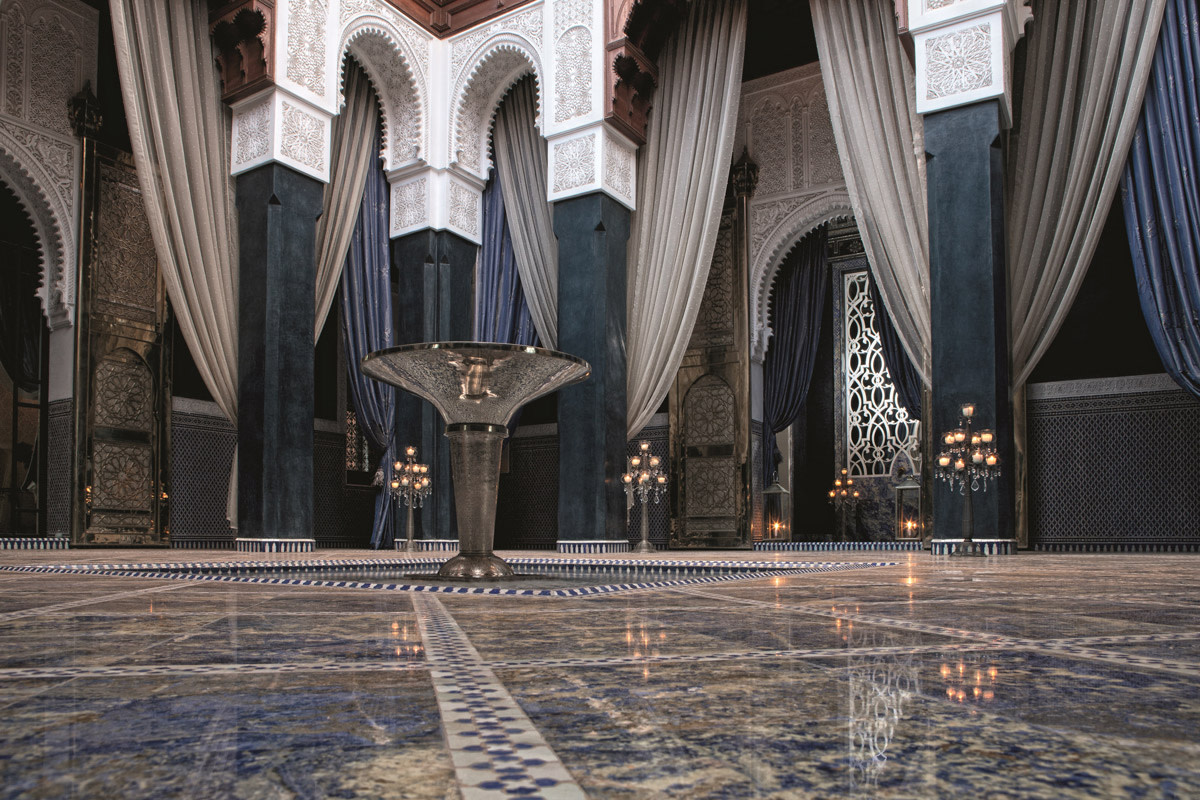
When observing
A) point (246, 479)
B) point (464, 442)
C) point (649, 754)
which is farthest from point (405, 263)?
point (649, 754)

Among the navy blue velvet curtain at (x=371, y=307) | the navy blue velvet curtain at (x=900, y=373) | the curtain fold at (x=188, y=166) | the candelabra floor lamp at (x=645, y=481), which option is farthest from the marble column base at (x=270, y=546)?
the navy blue velvet curtain at (x=900, y=373)

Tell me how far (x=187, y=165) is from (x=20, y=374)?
315cm

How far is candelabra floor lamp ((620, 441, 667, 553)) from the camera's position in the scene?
272 inches

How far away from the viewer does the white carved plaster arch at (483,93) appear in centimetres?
736

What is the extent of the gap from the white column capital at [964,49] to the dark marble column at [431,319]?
3735 mm

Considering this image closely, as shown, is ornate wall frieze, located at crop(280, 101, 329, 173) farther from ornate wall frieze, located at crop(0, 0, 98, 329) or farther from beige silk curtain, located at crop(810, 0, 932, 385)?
beige silk curtain, located at crop(810, 0, 932, 385)

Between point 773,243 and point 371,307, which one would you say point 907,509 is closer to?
point 773,243

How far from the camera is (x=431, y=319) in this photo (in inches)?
293

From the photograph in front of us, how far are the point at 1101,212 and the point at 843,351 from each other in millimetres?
4154

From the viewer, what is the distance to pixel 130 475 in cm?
687

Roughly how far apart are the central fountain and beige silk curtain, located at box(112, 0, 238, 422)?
337 centimetres

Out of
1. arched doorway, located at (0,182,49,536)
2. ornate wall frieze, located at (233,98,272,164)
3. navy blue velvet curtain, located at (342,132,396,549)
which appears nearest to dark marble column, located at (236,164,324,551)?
ornate wall frieze, located at (233,98,272,164)

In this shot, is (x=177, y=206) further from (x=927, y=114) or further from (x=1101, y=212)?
(x=1101, y=212)

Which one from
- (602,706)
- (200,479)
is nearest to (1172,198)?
(602,706)
